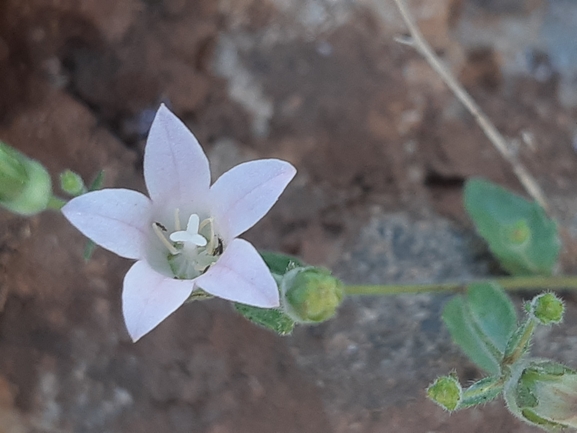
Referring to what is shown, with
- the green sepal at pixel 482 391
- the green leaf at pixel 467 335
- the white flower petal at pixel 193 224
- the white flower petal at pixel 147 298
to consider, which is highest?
the white flower petal at pixel 147 298

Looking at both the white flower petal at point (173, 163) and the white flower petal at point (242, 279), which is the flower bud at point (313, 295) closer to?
the white flower petal at point (242, 279)

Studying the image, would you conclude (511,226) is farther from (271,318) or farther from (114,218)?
(114,218)

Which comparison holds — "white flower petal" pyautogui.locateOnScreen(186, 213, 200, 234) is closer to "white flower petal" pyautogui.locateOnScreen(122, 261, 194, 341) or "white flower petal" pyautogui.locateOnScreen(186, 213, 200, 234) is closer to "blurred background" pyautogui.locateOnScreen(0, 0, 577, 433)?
"white flower petal" pyautogui.locateOnScreen(122, 261, 194, 341)

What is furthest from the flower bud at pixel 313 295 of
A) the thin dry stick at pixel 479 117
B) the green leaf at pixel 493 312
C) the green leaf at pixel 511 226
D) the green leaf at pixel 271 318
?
the thin dry stick at pixel 479 117

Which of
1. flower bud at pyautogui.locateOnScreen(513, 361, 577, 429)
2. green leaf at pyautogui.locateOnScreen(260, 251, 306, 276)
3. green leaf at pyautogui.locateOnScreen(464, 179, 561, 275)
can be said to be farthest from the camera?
green leaf at pyautogui.locateOnScreen(464, 179, 561, 275)

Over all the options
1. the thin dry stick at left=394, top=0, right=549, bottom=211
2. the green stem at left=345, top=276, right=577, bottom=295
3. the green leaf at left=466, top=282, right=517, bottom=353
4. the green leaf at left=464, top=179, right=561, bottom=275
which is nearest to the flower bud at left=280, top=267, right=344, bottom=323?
the green stem at left=345, top=276, right=577, bottom=295

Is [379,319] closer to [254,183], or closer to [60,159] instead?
[254,183]

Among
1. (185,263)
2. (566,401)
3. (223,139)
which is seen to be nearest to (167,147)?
(185,263)
